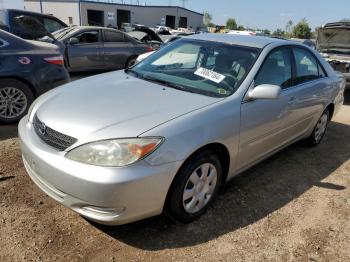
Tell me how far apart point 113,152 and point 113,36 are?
26.5 feet

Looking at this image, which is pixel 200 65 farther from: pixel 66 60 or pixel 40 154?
pixel 66 60

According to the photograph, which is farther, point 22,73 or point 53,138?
point 22,73

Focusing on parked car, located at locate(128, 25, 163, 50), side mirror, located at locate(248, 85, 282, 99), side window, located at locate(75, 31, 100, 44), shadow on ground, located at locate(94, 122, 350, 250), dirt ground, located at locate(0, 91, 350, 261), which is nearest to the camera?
dirt ground, located at locate(0, 91, 350, 261)

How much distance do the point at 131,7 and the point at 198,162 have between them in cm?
7117

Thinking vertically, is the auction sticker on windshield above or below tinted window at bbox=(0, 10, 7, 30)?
above

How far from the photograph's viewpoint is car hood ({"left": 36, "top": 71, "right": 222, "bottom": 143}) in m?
2.60

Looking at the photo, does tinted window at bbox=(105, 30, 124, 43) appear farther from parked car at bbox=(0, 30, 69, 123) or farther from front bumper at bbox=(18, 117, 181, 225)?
front bumper at bbox=(18, 117, 181, 225)

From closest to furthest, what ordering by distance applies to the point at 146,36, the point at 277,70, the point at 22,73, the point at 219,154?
the point at 219,154, the point at 277,70, the point at 22,73, the point at 146,36

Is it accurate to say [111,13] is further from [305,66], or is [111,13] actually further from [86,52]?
[305,66]

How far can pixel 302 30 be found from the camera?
60.4 m

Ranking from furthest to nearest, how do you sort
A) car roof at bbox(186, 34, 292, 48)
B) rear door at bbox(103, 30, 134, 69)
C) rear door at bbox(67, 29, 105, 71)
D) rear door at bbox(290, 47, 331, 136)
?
rear door at bbox(103, 30, 134, 69)
rear door at bbox(67, 29, 105, 71)
rear door at bbox(290, 47, 331, 136)
car roof at bbox(186, 34, 292, 48)

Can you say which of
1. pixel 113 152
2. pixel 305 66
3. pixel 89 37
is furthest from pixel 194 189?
pixel 89 37

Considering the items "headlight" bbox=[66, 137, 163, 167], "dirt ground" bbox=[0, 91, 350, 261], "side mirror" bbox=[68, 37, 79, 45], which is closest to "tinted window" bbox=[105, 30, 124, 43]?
"side mirror" bbox=[68, 37, 79, 45]

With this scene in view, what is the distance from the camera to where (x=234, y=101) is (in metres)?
3.18
